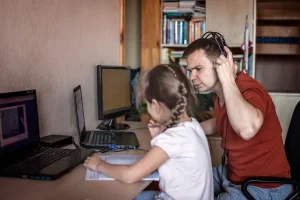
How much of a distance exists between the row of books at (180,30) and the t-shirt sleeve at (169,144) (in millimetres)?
2376

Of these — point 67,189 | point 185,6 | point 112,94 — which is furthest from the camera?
point 185,6

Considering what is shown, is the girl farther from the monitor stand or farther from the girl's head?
the monitor stand

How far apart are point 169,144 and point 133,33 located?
2772 mm

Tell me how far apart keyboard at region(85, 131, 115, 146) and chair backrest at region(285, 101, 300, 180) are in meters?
0.93

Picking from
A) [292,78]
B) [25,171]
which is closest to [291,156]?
[25,171]

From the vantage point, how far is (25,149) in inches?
60.5

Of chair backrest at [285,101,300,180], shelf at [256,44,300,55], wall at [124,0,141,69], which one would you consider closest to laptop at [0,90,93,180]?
chair backrest at [285,101,300,180]

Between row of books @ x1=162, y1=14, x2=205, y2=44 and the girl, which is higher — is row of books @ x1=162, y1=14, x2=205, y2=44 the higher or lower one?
the higher one

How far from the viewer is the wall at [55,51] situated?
64.3 inches

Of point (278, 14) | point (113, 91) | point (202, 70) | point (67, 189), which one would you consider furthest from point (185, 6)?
point (67, 189)

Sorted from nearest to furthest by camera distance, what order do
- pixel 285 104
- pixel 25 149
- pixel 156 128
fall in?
pixel 156 128
pixel 25 149
pixel 285 104

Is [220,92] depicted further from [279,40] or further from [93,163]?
[279,40]

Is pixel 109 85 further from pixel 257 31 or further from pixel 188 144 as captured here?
pixel 257 31

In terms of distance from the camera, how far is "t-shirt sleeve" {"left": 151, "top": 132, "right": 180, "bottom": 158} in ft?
4.09
